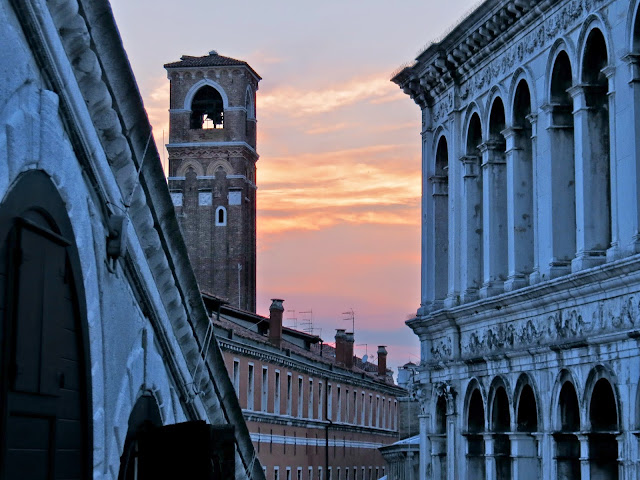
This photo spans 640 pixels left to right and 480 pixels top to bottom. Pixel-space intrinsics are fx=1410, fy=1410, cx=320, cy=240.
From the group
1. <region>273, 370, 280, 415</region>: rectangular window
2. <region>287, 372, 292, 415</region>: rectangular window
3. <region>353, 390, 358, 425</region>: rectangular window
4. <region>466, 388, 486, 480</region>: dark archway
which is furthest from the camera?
<region>353, 390, 358, 425</region>: rectangular window

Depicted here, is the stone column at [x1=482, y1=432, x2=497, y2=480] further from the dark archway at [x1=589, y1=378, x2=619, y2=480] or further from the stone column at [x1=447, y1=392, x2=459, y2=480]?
the dark archway at [x1=589, y1=378, x2=619, y2=480]

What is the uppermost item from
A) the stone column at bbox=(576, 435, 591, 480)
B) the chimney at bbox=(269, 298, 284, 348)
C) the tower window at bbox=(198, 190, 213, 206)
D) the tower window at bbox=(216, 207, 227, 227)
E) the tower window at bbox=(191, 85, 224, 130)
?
the tower window at bbox=(191, 85, 224, 130)

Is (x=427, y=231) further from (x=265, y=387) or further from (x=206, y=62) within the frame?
(x=206, y=62)

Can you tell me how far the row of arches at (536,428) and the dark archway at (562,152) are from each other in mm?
2775

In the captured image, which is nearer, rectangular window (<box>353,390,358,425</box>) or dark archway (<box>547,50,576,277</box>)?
dark archway (<box>547,50,576,277</box>)

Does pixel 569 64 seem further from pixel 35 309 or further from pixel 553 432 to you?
pixel 35 309

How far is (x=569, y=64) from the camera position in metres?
25.6

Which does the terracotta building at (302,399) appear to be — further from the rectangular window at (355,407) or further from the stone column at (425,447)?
the stone column at (425,447)

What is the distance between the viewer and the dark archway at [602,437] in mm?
23547

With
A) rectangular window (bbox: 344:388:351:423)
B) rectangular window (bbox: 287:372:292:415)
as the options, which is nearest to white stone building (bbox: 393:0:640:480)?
rectangular window (bbox: 287:372:292:415)

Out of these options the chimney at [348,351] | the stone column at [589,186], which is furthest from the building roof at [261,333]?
the stone column at [589,186]

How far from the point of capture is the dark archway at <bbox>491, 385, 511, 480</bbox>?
93.9 feet

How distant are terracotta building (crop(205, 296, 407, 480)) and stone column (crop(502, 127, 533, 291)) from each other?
77.0 ft

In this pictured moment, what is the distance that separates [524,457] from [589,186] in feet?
19.6
